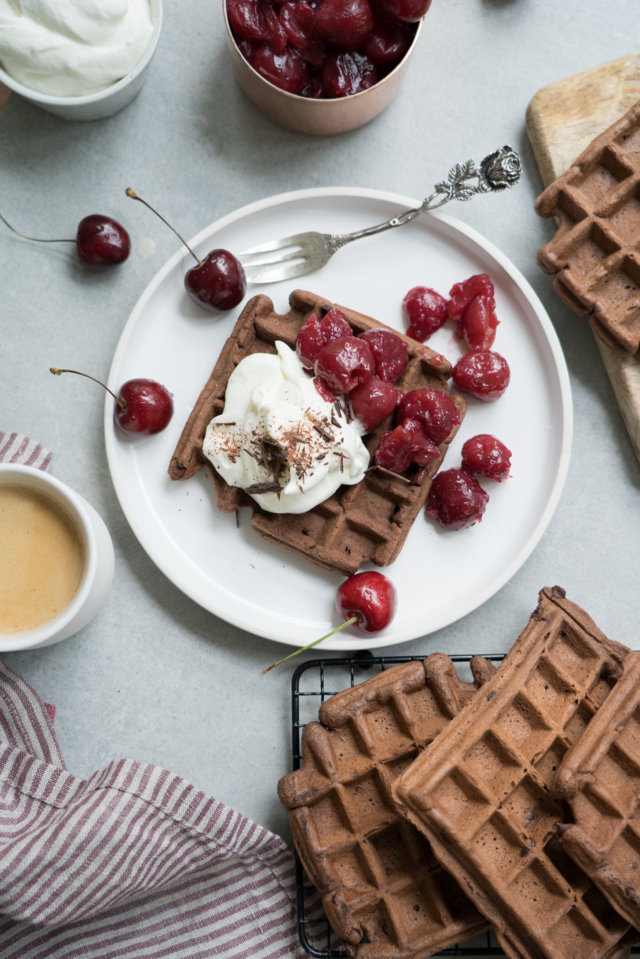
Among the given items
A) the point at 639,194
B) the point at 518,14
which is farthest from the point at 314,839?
the point at 518,14

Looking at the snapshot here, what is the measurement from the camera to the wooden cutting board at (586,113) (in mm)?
2604

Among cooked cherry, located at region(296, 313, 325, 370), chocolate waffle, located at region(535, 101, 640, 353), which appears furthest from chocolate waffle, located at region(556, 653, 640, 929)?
cooked cherry, located at region(296, 313, 325, 370)

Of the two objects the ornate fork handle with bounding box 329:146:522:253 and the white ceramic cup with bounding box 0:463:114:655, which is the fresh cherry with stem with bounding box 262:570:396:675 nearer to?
the white ceramic cup with bounding box 0:463:114:655

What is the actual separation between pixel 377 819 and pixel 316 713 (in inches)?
16.2

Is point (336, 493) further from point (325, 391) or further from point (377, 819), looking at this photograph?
point (377, 819)

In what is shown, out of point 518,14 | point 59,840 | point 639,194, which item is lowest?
point 59,840

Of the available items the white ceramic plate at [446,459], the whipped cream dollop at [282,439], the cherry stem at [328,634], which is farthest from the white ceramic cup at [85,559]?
the cherry stem at [328,634]

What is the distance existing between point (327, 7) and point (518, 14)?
0.85 meters

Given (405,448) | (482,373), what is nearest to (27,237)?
(405,448)

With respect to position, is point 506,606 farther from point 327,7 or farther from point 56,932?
point 327,7

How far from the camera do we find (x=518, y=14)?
2.71 m

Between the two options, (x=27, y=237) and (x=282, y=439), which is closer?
(x=282, y=439)

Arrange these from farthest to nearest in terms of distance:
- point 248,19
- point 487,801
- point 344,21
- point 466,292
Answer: point 466,292 < point 248,19 < point 344,21 < point 487,801

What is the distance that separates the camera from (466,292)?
8.36ft
